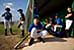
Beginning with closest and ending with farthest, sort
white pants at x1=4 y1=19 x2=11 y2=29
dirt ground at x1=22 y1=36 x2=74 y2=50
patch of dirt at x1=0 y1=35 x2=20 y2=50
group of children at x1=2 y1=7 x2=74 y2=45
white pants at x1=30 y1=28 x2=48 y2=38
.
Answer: dirt ground at x1=22 y1=36 x2=74 y2=50
white pants at x1=30 y1=28 x2=48 y2=38
group of children at x1=2 y1=7 x2=74 y2=45
patch of dirt at x1=0 y1=35 x2=20 y2=50
white pants at x1=4 y1=19 x2=11 y2=29

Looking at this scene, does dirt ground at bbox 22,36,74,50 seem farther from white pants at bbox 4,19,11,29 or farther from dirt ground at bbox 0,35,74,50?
white pants at bbox 4,19,11,29

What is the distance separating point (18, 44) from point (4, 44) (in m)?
0.69

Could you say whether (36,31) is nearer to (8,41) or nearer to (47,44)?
(47,44)

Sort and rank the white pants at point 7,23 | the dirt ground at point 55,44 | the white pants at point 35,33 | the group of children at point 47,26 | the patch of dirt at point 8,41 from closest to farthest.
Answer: the dirt ground at point 55,44
the white pants at point 35,33
the group of children at point 47,26
the patch of dirt at point 8,41
the white pants at point 7,23

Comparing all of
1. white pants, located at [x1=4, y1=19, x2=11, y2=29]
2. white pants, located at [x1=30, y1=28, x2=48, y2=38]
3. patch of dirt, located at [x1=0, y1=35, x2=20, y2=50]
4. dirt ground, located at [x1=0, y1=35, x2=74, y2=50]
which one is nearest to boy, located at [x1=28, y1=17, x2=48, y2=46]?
white pants, located at [x1=30, y1=28, x2=48, y2=38]

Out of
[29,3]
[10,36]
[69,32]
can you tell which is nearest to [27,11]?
[29,3]

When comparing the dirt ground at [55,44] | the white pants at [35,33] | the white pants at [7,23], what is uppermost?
the white pants at [7,23]

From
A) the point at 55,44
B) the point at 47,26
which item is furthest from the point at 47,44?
the point at 47,26

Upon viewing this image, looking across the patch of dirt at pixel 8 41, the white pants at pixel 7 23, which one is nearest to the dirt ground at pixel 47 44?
the patch of dirt at pixel 8 41

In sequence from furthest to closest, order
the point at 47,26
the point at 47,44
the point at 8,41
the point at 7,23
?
the point at 7,23 → the point at 47,26 → the point at 8,41 → the point at 47,44

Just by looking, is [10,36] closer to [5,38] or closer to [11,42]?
[5,38]

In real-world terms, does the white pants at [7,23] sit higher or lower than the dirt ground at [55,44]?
higher

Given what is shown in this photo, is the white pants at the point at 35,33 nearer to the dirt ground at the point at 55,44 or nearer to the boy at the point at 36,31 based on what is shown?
the boy at the point at 36,31

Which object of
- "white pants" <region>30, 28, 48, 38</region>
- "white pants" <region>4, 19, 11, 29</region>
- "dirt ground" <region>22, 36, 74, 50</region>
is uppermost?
"white pants" <region>4, 19, 11, 29</region>
